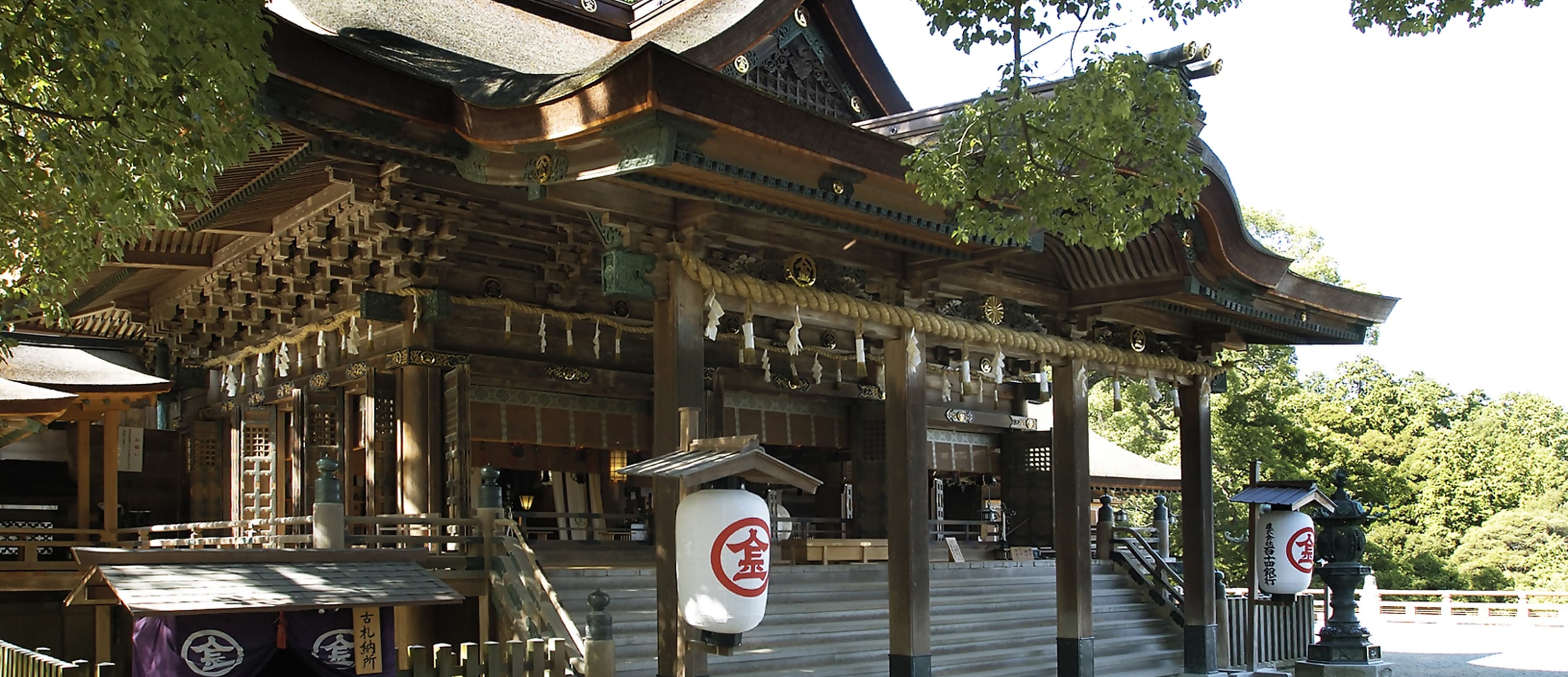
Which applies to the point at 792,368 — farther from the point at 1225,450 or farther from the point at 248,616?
the point at 1225,450

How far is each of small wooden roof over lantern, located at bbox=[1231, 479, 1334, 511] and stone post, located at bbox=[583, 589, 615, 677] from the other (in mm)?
8130

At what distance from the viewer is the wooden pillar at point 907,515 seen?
10.9 m

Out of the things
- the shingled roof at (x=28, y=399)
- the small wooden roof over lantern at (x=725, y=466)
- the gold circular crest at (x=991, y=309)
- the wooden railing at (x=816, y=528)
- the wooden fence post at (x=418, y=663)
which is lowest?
the wooden railing at (x=816, y=528)

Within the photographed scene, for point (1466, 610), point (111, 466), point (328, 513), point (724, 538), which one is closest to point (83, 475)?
point (111, 466)

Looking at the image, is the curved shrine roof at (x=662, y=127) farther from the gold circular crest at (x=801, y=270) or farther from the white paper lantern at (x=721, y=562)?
the white paper lantern at (x=721, y=562)

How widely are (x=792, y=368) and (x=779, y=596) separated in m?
3.94

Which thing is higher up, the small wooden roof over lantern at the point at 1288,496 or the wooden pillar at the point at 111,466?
the wooden pillar at the point at 111,466

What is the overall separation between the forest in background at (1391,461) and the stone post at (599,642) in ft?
77.7

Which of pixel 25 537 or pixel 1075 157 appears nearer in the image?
Answer: pixel 1075 157

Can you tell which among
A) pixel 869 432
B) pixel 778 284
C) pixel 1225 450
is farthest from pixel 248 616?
pixel 1225 450

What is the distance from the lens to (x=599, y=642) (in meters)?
8.11

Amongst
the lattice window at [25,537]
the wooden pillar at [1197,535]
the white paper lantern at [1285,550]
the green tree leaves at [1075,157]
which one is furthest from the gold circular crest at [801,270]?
the lattice window at [25,537]

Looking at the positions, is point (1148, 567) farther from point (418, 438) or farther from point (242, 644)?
point (242, 644)

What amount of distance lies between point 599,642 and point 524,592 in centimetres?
199
